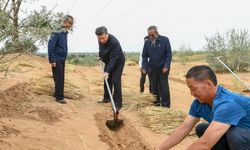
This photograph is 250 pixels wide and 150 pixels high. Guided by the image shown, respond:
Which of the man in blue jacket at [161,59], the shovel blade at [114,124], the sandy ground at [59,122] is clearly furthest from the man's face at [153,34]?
the shovel blade at [114,124]

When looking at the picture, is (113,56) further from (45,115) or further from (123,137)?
(123,137)

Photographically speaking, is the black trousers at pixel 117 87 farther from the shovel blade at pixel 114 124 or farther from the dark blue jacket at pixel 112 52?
the shovel blade at pixel 114 124

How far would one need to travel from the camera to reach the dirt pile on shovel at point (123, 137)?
7219 mm

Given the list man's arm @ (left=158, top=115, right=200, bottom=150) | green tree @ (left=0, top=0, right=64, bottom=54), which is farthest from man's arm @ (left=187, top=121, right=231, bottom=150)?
green tree @ (left=0, top=0, right=64, bottom=54)

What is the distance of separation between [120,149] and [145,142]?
→ 1.66ft

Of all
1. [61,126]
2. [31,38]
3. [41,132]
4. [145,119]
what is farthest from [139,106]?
[31,38]

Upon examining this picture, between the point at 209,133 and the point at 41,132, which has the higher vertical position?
the point at 209,133

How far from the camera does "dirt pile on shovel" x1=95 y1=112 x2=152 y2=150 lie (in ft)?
23.7

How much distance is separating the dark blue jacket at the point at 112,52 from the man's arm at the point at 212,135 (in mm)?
5623

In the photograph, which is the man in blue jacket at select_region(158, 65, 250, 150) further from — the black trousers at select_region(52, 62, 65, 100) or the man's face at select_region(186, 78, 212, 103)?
the black trousers at select_region(52, 62, 65, 100)

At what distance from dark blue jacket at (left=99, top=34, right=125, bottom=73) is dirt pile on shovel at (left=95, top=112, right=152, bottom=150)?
53.2 inches

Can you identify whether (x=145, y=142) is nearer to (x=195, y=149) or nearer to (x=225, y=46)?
(x=195, y=149)

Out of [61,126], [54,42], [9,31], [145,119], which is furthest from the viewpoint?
[54,42]

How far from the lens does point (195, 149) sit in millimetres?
4426
